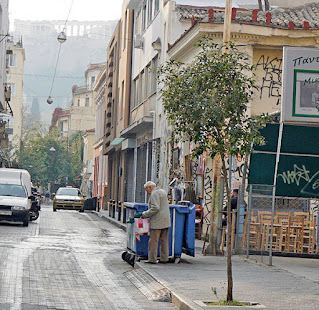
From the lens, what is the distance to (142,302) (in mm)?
11414

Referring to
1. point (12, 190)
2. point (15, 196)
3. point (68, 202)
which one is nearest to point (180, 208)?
point (15, 196)

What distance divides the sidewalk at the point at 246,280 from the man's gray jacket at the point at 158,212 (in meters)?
0.82

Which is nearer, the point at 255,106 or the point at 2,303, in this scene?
the point at 2,303

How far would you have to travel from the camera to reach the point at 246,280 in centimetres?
1382

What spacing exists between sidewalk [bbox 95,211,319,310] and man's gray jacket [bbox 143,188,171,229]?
820mm

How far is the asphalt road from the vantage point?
11.0 meters

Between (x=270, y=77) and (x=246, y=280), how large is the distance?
13.2 metres

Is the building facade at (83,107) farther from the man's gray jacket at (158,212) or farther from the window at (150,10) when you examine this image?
the man's gray jacket at (158,212)

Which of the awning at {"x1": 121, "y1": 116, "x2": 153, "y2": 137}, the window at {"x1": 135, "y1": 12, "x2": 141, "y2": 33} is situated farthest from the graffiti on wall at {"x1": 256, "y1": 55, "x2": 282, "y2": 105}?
the window at {"x1": 135, "y1": 12, "x2": 141, "y2": 33}

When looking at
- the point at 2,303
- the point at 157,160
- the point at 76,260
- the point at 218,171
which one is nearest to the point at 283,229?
the point at 218,171

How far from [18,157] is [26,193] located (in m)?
66.2

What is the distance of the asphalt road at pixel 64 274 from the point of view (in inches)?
434

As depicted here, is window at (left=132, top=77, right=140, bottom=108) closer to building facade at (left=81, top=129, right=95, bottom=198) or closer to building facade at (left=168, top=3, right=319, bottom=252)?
building facade at (left=168, top=3, right=319, bottom=252)

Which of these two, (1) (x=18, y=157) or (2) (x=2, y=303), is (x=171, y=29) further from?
(1) (x=18, y=157)
